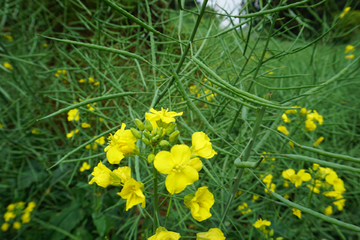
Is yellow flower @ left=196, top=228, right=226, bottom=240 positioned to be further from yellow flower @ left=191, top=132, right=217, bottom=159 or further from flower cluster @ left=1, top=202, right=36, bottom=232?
flower cluster @ left=1, top=202, right=36, bottom=232

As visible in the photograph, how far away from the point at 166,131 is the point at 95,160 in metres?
0.98

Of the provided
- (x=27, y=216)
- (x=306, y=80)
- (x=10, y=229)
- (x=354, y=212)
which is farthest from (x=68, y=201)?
(x=306, y=80)

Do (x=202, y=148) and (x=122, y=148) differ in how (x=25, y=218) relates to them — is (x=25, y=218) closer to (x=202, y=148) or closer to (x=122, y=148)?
(x=122, y=148)

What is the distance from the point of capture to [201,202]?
52 cm

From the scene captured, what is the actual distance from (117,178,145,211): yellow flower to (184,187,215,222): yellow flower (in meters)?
0.13

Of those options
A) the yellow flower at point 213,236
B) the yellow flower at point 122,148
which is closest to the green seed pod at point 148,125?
the yellow flower at point 122,148

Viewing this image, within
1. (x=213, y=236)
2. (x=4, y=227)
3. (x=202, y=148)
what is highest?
(x=202, y=148)

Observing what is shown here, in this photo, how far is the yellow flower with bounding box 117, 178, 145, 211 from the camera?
48 cm

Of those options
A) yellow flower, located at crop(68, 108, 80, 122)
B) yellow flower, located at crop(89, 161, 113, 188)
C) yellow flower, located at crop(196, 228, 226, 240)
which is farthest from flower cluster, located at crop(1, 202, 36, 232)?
yellow flower, located at crop(196, 228, 226, 240)

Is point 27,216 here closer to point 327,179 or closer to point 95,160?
point 95,160

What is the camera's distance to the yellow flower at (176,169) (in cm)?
45

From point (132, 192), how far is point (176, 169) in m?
0.14

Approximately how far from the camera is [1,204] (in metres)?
1.53

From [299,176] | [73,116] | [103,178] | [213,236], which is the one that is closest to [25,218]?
[73,116]
